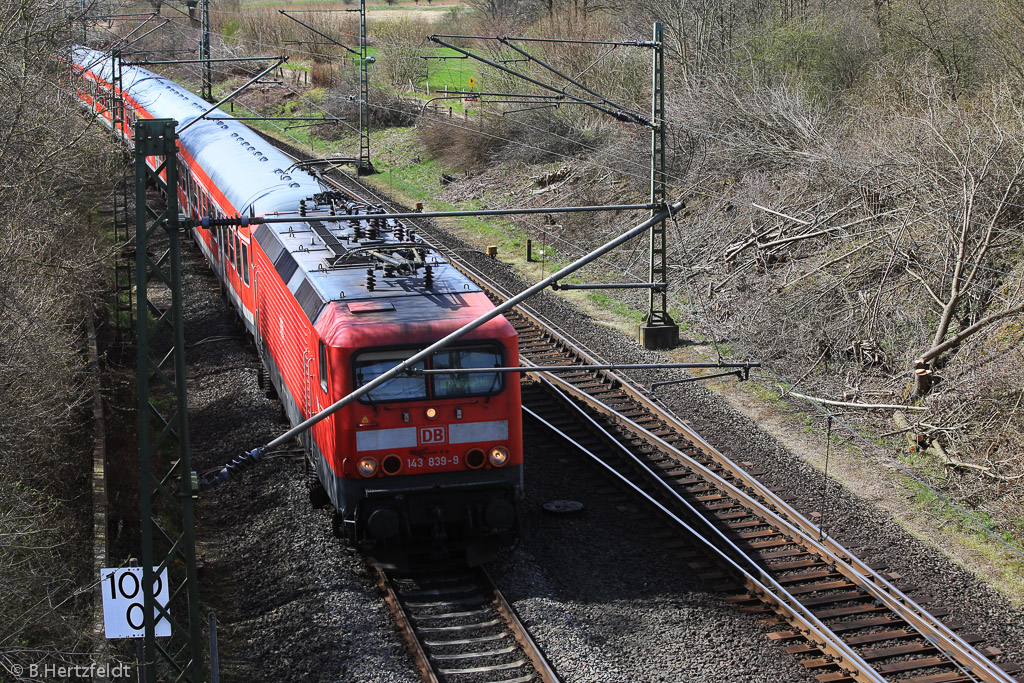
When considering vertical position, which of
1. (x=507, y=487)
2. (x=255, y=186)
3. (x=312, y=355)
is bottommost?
(x=507, y=487)

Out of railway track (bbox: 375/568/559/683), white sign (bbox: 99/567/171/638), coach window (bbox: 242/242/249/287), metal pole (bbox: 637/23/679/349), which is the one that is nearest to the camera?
white sign (bbox: 99/567/171/638)

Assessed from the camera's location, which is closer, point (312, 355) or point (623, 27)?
point (312, 355)

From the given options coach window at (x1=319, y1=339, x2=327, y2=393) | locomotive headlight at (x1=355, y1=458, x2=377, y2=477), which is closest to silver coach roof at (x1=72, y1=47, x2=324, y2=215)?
coach window at (x1=319, y1=339, x2=327, y2=393)

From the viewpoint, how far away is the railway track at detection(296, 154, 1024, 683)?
8750mm

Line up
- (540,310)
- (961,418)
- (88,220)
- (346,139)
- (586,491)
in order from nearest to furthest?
(586,491), (961,418), (540,310), (88,220), (346,139)

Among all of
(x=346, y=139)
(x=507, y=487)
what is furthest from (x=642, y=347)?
(x=346, y=139)

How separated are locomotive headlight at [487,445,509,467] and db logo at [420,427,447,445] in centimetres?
53

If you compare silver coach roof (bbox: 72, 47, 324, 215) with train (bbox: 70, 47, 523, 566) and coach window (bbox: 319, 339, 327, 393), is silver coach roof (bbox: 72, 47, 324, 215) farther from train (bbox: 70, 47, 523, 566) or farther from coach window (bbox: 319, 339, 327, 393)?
coach window (bbox: 319, 339, 327, 393)

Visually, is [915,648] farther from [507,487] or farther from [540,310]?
[540,310]

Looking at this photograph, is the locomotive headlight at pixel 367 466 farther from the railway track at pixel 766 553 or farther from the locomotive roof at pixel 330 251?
the railway track at pixel 766 553

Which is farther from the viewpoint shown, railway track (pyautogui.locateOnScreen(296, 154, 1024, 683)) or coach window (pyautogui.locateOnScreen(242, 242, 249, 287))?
coach window (pyautogui.locateOnScreen(242, 242, 249, 287))

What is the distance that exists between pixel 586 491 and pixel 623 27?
23.9 m

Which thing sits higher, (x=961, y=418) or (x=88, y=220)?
(x=88, y=220)

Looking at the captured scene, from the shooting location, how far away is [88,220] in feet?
74.2
